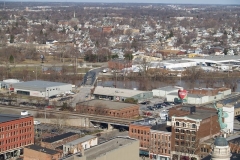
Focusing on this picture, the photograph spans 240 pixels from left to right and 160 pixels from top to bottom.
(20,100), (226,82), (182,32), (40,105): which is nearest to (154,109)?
(40,105)

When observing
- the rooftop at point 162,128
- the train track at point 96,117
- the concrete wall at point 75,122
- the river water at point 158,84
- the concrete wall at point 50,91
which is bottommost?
the river water at point 158,84

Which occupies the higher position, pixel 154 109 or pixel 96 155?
pixel 96 155

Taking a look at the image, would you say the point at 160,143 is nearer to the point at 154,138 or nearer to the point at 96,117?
the point at 154,138

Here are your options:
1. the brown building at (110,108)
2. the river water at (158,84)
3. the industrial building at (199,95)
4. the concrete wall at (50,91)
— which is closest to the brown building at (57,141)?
the brown building at (110,108)

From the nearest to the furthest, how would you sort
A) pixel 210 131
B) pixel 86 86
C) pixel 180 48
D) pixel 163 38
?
pixel 210 131 → pixel 86 86 → pixel 180 48 → pixel 163 38

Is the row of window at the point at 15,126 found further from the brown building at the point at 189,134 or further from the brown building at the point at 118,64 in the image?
the brown building at the point at 118,64

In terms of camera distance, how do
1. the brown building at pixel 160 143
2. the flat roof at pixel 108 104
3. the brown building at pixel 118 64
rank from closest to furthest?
the brown building at pixel 160 143 → the flat roof at pixel 108 104 → the brown building at pixel 118 64

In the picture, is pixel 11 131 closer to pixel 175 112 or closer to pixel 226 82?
pixel 175 112
